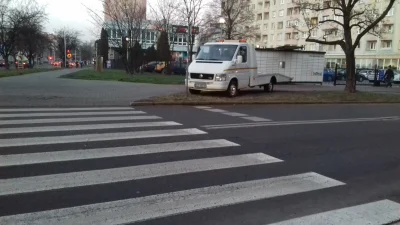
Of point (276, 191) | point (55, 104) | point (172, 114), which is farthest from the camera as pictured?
point (55, 104)

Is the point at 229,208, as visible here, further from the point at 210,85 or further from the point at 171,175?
the point at 210,85

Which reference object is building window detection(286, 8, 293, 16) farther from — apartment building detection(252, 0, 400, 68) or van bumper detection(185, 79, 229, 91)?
van bumper detection(185, 79, 229, 91)

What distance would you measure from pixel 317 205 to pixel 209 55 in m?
12.9

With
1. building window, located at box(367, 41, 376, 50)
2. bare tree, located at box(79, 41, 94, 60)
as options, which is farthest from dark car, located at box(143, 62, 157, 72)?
bare tree, located at box(79, 41, 94, 60)

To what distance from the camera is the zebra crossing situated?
12.6 ft

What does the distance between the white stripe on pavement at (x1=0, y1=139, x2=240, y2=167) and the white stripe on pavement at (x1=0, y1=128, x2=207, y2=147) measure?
2.53ft

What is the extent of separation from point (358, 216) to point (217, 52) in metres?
13.2

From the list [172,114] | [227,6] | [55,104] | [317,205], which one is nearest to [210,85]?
[172,114]

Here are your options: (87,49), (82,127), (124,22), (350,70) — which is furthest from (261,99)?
(87,49)

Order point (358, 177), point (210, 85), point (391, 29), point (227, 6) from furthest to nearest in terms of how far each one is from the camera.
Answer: point (391, 29) < point (227, 6) < point (210, 85) < point (358, 177)

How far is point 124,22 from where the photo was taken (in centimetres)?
3344

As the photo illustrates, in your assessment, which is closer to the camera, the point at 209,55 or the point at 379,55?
the point at 209,55

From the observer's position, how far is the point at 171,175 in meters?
5.05

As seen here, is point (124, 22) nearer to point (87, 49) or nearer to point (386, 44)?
point (386, 44)
